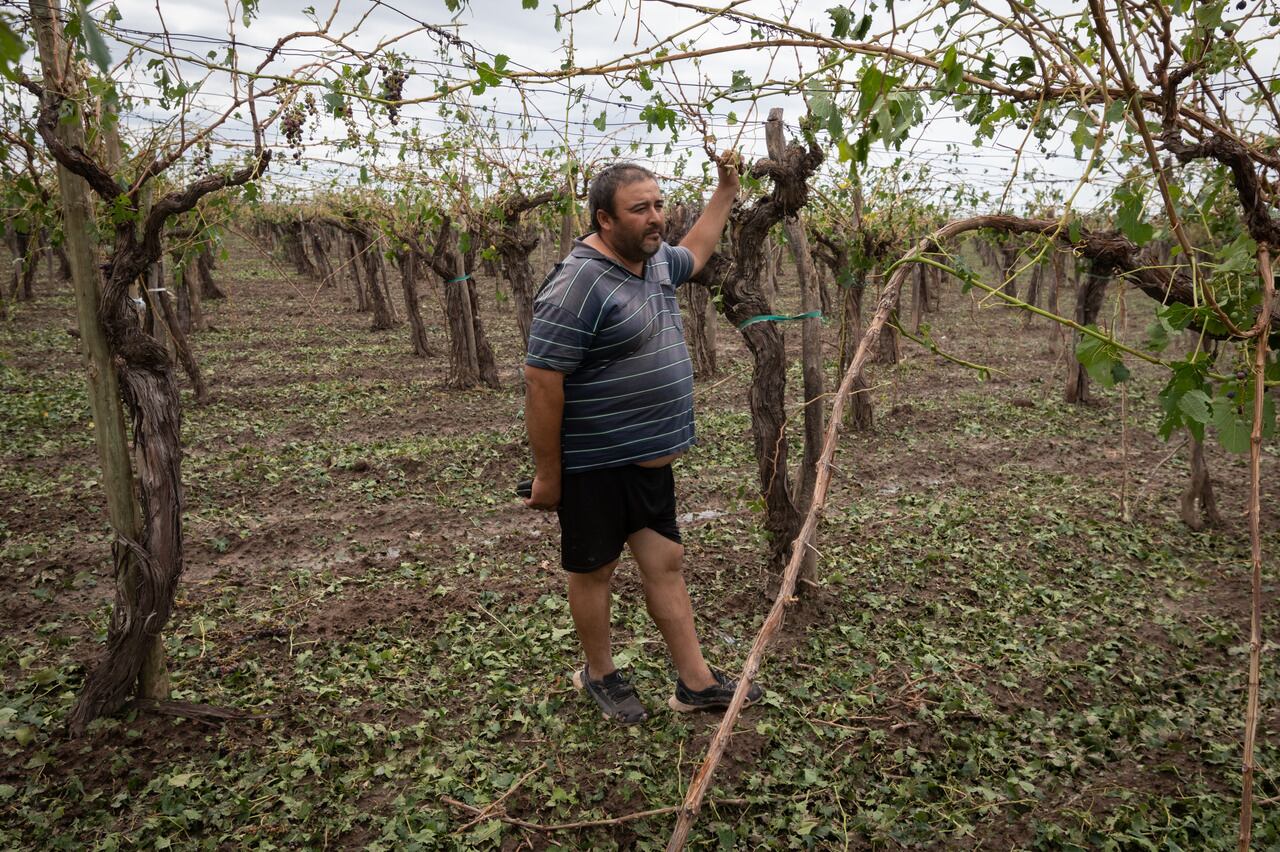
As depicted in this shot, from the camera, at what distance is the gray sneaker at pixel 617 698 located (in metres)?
3.25

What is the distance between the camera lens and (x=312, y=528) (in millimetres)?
5938

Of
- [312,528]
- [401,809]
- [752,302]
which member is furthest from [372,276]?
[401,809]

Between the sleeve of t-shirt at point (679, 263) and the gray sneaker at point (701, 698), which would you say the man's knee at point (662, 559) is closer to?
the gray sneaker at point (701, 698)

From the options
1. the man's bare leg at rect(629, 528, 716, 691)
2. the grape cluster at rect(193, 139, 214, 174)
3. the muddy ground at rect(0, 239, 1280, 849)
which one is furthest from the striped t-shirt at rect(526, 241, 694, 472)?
the grape cluster at rect(193, 139, 214, 174)

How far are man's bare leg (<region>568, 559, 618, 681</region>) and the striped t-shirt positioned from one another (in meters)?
0.46

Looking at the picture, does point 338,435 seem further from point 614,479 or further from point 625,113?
point 614,479

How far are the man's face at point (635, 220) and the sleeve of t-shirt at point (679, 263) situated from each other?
1.13ft

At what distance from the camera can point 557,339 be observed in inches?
106

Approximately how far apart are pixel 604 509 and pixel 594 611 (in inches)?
18.1

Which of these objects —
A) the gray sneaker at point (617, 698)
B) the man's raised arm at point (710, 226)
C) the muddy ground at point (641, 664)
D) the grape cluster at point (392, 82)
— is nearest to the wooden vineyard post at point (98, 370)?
the muddy ground at point (641, 664)

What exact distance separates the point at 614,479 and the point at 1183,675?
9.81ft

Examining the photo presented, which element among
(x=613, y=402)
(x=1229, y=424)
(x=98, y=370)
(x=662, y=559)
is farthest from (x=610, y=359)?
(x=98, y=370)

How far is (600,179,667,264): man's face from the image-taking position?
278cm

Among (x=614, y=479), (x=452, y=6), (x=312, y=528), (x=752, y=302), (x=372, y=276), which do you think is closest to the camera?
(x=452, y=6)
